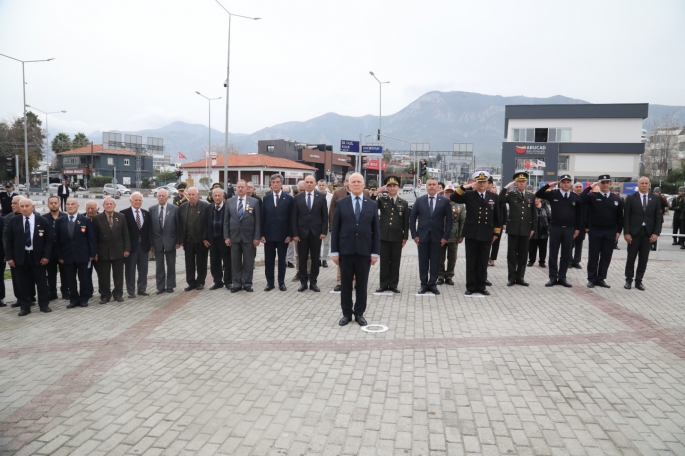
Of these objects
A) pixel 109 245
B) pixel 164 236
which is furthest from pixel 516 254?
pixel 109 245

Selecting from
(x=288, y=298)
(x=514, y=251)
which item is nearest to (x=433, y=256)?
(x=514, y=251)

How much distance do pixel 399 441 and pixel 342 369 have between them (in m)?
1.52

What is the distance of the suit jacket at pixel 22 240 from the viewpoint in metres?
7.93

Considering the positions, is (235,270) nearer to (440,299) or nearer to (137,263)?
(137,263)

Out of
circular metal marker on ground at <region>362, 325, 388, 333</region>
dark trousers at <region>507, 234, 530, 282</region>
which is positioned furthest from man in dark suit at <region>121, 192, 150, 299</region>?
dark trousers at <region>507, 234, 530, 282</region>

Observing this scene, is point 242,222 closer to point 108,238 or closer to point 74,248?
point 108,238

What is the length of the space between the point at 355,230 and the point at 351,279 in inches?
27.8

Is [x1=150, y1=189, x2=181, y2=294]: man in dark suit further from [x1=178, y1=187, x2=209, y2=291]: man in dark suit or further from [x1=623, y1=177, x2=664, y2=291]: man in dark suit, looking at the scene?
[x1=623, y1=177, x2=664, y2=291]: man in dark suit

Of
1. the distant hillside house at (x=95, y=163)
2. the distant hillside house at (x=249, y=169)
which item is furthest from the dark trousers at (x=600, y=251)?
the distant hillside house at (x=95, y=163)

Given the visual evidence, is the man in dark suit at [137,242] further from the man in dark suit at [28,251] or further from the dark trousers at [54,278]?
the man in dark suit at [28,251]

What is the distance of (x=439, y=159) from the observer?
5007 inches

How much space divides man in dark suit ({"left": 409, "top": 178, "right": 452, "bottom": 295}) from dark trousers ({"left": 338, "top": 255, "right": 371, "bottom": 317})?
2075 mm

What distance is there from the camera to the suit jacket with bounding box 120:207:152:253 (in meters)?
8.98

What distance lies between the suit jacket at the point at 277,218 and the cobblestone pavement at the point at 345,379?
1.60 metres
